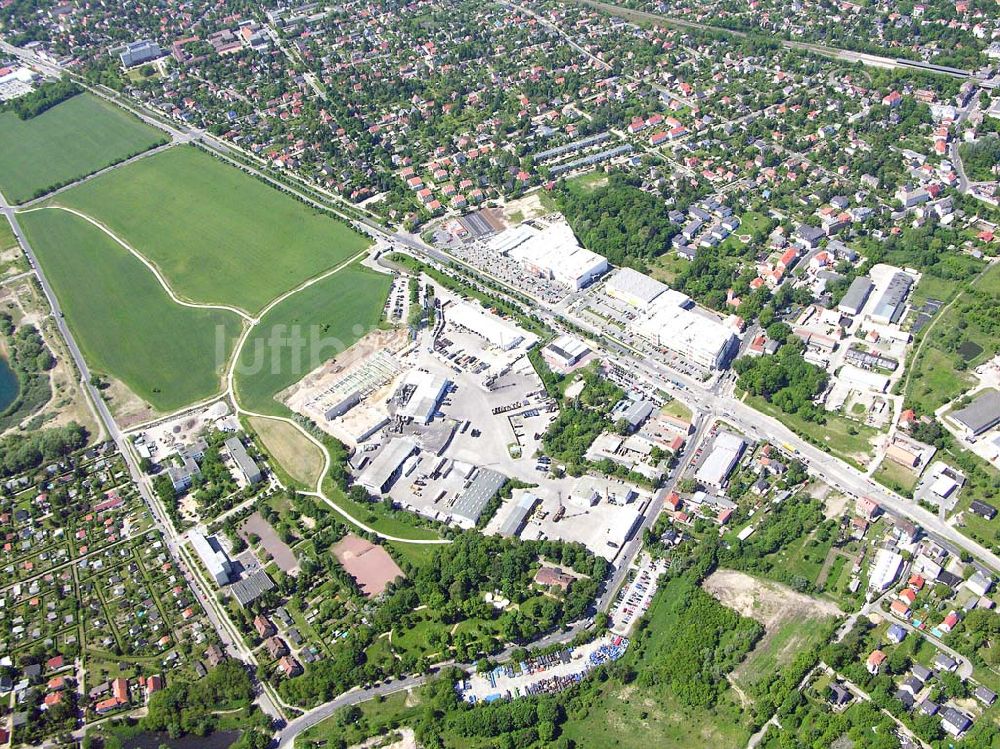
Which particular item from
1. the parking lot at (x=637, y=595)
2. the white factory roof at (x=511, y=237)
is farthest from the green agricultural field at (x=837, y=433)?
the white factory roof at (x=511, y=237)

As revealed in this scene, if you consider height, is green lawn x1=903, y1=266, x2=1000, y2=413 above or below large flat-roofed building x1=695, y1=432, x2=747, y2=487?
above

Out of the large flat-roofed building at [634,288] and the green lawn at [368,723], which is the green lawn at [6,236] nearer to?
the large flat-roofed building at [634,288]

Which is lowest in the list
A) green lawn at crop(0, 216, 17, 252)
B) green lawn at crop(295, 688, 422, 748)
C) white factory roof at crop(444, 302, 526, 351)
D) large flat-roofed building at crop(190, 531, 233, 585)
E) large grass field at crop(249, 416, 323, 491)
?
green lawn at crop(295, 688, 422, 748)

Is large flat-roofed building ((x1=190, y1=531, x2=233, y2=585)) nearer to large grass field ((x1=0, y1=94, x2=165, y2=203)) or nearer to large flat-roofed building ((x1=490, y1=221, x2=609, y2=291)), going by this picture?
large flat-roofed building ((x1=490, y1=221, x2=609, y2=291))

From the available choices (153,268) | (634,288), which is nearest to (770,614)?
(634,288)

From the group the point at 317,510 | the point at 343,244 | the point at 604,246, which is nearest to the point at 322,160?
the point at 343,244

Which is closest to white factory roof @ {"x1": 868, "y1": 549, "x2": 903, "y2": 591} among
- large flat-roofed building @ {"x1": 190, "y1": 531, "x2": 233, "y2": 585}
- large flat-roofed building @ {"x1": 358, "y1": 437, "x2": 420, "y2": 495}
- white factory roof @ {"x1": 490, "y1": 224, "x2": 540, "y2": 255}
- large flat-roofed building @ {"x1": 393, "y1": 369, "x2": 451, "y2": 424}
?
large flat-roofed building @ {"x1": 358, "y1": 437, "x2": 420, "y2": 495}

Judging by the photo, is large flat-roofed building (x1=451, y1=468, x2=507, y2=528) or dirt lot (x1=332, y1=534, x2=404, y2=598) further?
large flat-roofed building (x1=451, y1=468, x2=507, y2=528)

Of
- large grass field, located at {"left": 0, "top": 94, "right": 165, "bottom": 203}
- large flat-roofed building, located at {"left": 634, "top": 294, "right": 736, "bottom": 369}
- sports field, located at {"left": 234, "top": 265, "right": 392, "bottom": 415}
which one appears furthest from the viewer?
large grass field, located at {"left": 0, "top": 94, "right": 165, "bottom": 203}
